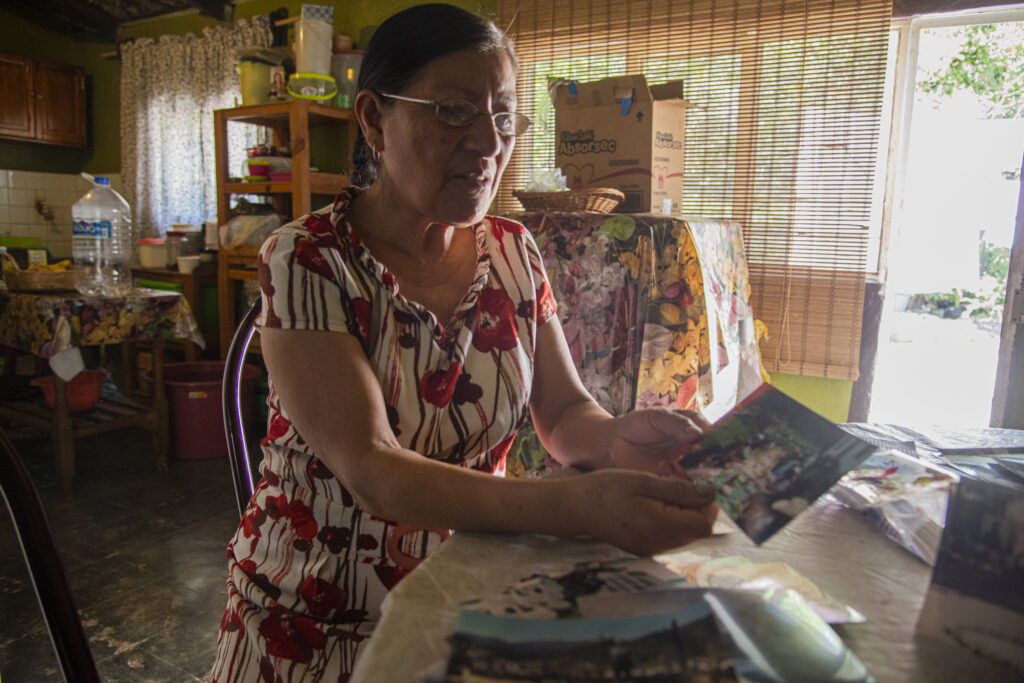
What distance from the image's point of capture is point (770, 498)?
605 mm

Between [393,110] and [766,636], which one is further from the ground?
[393,110]

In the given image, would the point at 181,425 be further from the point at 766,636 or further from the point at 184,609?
the point at 766,636

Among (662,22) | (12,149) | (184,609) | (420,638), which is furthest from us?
(12,149)

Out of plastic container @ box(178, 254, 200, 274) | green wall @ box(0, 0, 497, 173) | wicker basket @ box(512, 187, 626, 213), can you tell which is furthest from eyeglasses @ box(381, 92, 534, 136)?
green wall @ box(0, 0, 497, 173)

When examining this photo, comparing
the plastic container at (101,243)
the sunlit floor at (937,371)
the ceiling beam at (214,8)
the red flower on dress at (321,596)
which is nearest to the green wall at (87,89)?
the ceiling beam at (214,8)

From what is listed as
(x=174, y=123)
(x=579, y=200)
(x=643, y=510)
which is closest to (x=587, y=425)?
(x=643, y=510)

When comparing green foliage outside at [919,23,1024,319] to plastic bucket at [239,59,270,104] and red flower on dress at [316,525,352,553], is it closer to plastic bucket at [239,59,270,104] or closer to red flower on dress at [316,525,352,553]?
plastic bucket at [239,59,270,104]

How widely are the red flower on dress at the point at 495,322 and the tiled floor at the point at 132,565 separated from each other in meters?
1.47

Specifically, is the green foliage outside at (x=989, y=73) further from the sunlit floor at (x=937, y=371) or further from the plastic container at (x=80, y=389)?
the plastic container at (x=80, y=389)

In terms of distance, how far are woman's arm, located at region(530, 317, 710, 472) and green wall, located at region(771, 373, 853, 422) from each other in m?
2.21

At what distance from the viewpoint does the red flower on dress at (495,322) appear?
102 centimetres

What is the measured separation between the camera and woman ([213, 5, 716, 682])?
0.83 m

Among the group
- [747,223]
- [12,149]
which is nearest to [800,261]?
[747,223]

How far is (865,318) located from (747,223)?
25.5 inches
